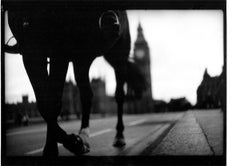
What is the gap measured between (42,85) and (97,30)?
77 centimetres

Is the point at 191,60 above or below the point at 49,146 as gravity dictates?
above

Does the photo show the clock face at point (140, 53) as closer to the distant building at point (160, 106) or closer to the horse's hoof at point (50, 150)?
the distant building at point (160, 106)

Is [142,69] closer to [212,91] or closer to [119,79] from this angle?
[119,79]

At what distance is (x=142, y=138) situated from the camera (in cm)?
418

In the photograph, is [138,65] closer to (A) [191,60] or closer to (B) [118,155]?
(A) [191,60]

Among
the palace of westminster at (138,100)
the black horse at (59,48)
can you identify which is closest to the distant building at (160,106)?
the palace of westminster at (138,100)

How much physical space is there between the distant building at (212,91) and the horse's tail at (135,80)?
1.87ft

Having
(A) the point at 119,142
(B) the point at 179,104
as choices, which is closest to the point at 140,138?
(A) the point at 119,142

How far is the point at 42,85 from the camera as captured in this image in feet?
13.5

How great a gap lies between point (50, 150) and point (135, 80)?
3.60ft

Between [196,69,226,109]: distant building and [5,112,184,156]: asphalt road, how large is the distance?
18.8 inches

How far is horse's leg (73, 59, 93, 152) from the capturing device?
4.16 m

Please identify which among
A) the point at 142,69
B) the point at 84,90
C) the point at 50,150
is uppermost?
the point at 142,69
